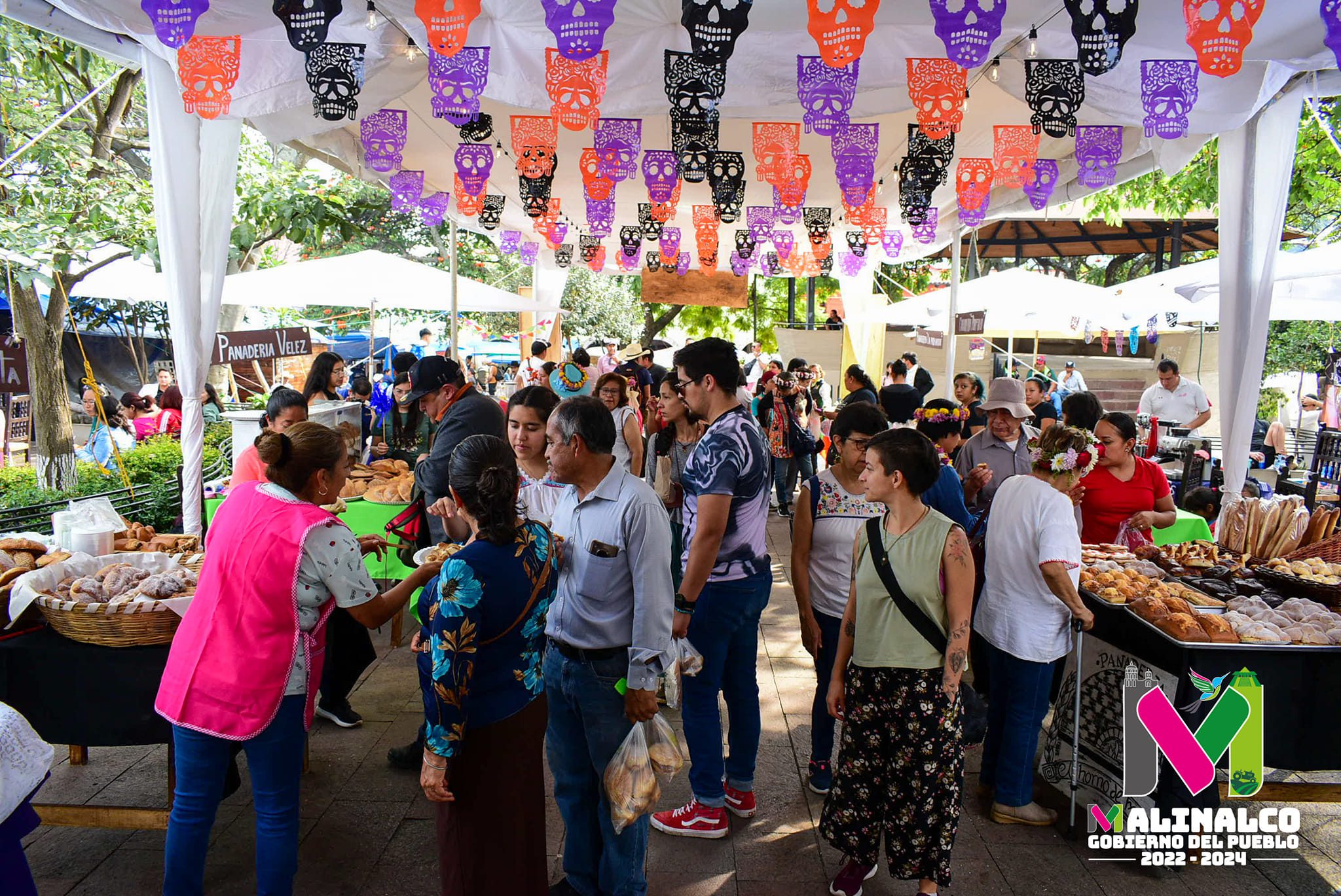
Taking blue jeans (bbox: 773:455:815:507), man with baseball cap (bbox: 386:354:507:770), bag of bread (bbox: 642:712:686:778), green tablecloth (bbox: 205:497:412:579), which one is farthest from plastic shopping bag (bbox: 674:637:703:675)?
blue jeans (bbox: 773:455:815:507)

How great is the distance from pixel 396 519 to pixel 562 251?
1118 cm

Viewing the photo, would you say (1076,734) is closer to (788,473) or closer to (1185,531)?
(1185,531)

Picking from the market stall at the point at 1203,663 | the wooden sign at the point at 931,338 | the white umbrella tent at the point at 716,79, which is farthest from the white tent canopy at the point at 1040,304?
the market stall at the point at 1203,663

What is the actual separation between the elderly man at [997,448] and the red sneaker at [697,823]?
277cm

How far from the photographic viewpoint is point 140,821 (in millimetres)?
3199

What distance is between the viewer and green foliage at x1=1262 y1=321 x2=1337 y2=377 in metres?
20.4

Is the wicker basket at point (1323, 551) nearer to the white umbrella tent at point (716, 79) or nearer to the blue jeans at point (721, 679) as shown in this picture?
the white umbrella tent at point (716, 79)

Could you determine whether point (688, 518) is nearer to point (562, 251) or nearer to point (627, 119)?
point (627, 119)

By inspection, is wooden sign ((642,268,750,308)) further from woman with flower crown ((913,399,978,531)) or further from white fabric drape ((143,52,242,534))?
white fabric drape ((143,52,242,534))

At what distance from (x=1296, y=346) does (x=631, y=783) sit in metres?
24.0

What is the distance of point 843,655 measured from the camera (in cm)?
316

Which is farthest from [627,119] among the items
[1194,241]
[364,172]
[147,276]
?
[1194,241]

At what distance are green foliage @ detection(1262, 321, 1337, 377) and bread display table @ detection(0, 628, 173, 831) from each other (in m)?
23.4

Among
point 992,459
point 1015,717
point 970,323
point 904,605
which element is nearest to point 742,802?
point 1015,717
